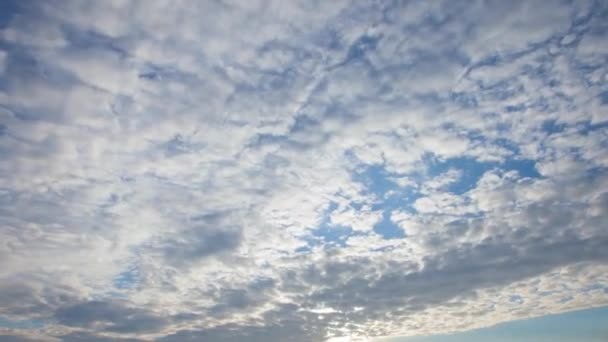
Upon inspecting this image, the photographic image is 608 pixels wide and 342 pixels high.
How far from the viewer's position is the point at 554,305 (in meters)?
54.6

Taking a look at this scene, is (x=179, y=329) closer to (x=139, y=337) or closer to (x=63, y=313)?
(x=139, y=337)

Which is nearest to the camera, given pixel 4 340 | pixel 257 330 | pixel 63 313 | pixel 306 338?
pixel 63 313

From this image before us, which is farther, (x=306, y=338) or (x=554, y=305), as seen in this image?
(x=306, y=338)

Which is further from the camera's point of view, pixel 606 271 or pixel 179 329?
pixel 179 329

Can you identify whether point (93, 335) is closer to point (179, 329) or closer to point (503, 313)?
point (179, 329)

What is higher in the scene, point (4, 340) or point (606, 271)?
point (606, 271)

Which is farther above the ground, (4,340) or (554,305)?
(554,305)

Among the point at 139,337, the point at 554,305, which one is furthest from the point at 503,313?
the point at 139,337

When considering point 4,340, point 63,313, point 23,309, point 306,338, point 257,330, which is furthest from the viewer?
point 306,338

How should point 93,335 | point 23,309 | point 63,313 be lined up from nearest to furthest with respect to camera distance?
point 23,309, point 63,313, point 93,335

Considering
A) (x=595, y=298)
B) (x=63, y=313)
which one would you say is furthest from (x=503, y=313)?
(x=63, y=313)

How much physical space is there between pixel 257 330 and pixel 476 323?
133 ft

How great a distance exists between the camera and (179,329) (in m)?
61.2

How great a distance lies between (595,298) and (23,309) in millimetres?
80395
